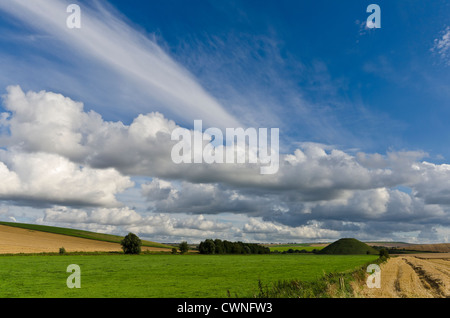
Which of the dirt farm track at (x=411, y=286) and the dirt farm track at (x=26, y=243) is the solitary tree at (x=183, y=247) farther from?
the dirt farm track at (x=411, y=286)

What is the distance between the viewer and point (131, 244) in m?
156

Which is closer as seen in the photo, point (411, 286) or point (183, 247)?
point (411, 286)

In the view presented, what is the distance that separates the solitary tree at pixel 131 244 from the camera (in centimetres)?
15488

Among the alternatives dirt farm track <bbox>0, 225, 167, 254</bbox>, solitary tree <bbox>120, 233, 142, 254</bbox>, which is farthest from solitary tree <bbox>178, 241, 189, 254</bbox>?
dirt farm track <bbox>0, 225, 167, 254</bbox>

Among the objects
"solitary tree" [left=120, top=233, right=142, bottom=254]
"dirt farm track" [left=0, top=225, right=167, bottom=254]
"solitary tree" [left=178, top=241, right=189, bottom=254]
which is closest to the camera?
"dirt farm track" [left=0, top=225, right=167, bottom=254]

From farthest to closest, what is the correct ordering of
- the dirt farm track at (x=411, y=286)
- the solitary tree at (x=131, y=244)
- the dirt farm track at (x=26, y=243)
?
the solitary tree at (x=131, y=244) → the dirt farm track at (x=26, y=243) → the dirt farm track at (x=411, y=286)

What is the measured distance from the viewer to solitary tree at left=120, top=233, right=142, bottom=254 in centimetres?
15488

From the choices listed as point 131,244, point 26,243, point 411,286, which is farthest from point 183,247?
point 411,286

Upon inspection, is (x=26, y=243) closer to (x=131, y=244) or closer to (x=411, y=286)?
(x=131, y=244)

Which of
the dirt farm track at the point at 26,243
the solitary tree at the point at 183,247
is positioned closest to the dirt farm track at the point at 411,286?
the dirt farm track at the point at 26,243

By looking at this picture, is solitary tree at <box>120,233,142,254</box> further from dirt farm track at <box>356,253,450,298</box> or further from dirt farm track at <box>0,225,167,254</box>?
dirt farm track at <box>356,253,450,298</box>
